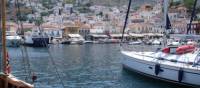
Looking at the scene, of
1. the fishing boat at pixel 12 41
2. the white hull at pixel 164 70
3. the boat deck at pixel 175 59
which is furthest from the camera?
the fishing boat at pixel 12 41

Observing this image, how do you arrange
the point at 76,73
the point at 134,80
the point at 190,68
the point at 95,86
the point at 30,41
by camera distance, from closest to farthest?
the point at 190,68 < the point at 95,86 < the point at 134,80 < the point at 76,73 < the point at 30,41

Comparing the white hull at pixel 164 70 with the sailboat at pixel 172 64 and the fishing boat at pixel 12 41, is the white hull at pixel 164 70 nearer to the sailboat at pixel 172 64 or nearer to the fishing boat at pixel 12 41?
the sailboat at pixel 172 64

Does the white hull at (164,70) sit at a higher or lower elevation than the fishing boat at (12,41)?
higher

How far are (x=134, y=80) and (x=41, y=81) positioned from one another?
7.36m

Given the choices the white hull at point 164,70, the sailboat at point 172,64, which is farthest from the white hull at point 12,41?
the sailboat at point 172,64

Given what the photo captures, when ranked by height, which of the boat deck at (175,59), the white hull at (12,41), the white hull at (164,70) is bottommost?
the white hull at (12,41)

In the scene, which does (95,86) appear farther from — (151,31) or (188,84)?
(151,31)

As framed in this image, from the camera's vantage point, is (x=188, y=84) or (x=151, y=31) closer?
(x=188, y=84)

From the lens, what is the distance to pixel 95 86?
32.7 metres

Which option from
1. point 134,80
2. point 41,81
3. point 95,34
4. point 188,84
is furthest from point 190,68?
point 95,34

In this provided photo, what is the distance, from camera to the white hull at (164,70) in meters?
30.6

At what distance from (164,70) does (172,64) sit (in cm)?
84

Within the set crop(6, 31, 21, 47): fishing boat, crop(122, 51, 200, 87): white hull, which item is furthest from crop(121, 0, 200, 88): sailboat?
crop(6, 31, 21, 47): fishing boat

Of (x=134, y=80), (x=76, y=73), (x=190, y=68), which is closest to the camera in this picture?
(x=190, y=68)
